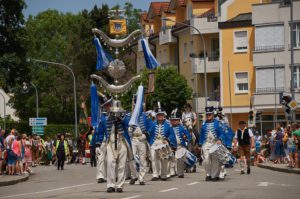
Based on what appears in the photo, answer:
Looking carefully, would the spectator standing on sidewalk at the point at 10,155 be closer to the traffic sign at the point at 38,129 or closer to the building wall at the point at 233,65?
the traffic sign at the point at 38,129

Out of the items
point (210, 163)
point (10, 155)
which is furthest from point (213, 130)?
point (10, 155)

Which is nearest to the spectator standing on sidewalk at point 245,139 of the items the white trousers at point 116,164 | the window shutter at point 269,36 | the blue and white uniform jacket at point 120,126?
the blue and white uniform jacket at point 120,126

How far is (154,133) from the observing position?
1164 inches

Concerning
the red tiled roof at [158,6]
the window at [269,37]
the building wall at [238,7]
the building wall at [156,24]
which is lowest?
the window at [269,37]

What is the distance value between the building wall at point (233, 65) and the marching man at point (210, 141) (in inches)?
1591

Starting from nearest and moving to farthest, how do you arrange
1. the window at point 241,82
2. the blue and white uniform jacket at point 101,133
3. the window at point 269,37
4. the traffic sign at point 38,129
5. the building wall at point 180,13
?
the blue and white uniform jacket at point 101,133 → the window at point 269,37 → the window at point 241,82 → the traffic sign at point 38,129 → the building wall at point 180,13

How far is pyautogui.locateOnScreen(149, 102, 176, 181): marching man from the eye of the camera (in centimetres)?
2952

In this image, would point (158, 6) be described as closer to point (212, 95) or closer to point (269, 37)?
point (212, 95)

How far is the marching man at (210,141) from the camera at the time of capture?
28688 millimetres

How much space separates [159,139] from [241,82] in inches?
1606

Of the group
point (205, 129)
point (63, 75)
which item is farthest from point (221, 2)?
point (205, 129)

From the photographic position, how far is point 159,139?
1164 inches

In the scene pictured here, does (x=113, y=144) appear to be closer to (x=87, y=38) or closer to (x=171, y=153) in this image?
(x=171, y=153)

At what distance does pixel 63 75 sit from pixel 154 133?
6983 cm
